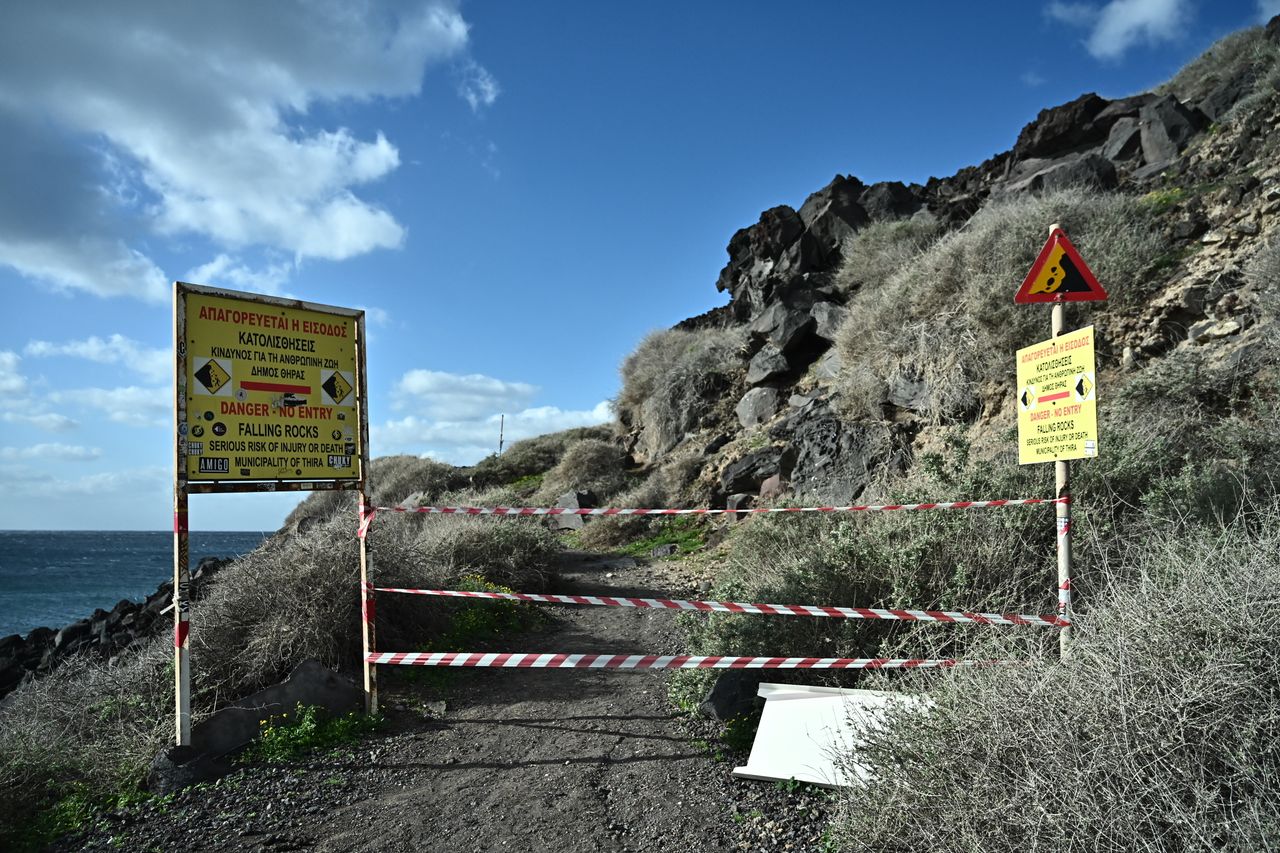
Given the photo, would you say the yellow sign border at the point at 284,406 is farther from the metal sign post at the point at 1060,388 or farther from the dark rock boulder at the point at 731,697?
the metal sign post at the point at 1060,388

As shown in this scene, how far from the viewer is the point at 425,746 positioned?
197 inches

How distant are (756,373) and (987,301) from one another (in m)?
6.12

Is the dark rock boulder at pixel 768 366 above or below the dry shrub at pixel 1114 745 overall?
above

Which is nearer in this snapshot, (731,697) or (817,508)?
(731,697)

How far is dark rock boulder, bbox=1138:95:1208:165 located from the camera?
13828 millimetres

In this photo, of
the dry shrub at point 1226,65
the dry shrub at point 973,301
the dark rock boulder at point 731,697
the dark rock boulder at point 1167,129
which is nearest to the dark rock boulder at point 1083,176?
the dark rock boulder at point 1167,129

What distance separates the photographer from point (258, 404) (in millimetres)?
5676

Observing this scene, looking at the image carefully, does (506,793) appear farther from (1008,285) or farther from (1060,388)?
(1008,285)

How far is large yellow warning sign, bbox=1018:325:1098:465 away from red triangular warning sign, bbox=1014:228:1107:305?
0.39 meters

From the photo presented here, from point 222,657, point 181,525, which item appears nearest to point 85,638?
point 222,657

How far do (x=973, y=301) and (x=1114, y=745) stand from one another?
9209 millimetres

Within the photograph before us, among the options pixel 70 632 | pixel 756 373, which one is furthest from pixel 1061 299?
pixel 70 632

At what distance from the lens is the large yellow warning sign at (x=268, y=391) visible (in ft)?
17.7

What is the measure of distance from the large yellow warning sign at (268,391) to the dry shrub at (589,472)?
41.4 ft
